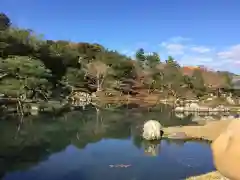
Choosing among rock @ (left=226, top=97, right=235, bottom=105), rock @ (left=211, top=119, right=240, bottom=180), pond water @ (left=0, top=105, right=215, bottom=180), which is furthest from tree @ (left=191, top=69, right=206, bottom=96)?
rock @ (left=211, top=119, right=240, bottom=180)

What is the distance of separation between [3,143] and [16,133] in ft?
8.05

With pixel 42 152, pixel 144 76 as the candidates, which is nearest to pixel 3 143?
pixel 42 152

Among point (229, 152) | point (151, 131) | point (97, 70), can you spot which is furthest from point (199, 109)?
point (229, 152)

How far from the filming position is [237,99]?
1598 inches

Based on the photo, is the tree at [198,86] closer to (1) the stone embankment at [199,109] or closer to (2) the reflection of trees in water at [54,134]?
(1) the stone embankment at [199,109]

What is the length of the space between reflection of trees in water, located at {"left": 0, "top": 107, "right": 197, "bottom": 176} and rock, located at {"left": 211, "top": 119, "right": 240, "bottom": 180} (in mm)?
10151

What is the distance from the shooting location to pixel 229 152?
4.60 feet

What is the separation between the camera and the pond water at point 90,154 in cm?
1056

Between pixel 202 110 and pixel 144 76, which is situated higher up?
pixel 144 76

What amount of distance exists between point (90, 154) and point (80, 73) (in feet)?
76.5

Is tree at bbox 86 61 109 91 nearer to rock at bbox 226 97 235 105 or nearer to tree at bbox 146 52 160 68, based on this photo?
tree at bbox 146 52 160 68

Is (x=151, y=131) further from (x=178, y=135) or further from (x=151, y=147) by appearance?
(x=178, y=135)

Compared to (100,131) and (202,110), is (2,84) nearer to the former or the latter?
(100,131)

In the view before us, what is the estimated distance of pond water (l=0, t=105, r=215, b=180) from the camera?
10.6 metres
